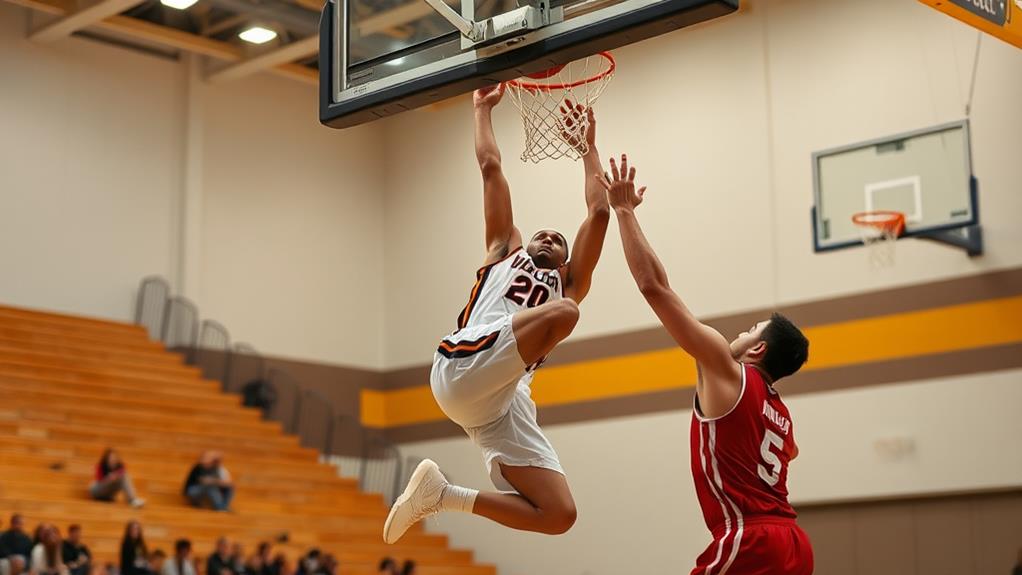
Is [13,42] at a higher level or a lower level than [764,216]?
higher

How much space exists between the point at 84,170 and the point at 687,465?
9719 mm

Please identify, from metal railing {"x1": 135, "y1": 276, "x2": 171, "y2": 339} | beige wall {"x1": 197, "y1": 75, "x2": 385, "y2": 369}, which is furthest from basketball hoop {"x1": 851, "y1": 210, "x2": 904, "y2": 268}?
metal railing {"x1": 135, "y1": 276, "x2": 171, "y2": 339}

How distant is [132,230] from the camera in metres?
19.6

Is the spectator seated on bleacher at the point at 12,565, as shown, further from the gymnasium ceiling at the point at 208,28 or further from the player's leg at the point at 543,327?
the player's leg at the point at 543,327

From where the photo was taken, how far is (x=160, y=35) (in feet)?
61.8

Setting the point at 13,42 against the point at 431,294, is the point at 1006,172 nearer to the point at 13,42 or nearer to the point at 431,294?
the point at 431,294

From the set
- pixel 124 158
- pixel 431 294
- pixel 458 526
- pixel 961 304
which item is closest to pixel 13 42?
pixel 124 158

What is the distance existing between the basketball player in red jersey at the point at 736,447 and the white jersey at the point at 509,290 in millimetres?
937

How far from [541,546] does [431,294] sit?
183 inches

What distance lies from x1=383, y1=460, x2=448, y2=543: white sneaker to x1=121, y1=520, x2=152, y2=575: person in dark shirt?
8.09 m

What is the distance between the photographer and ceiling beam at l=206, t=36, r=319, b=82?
61.4 feet

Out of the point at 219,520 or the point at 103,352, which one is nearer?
the point at 219,520

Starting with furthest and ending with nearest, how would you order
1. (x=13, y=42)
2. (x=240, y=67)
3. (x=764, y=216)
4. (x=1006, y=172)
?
(x=240, y=67), (x=13, y=42), (x=764, y=216), (x=1006, y=172)

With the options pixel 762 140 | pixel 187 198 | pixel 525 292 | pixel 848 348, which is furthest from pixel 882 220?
pixel 187 198
